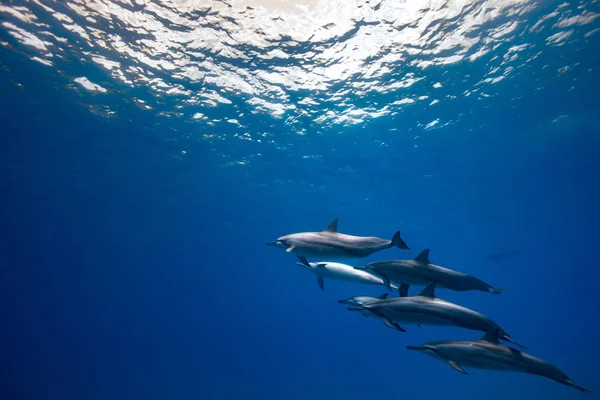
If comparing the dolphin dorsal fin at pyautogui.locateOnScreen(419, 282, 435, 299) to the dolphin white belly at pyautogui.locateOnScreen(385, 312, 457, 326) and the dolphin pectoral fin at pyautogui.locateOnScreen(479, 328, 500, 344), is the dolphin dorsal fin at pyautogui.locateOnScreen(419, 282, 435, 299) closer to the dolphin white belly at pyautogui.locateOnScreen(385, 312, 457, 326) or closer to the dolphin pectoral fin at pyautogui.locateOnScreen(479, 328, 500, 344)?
the dolphin white belly at pyautogui.locateOnScreen(385, 312, 457, 326)

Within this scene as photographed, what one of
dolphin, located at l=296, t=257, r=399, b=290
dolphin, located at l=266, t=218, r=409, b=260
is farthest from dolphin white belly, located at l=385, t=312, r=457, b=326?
dolphin, located at l=296, t=257, r=399, b=290

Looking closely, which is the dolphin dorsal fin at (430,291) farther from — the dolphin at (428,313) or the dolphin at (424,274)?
the dolphin at (424,274)

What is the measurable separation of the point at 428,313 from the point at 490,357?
90 centimetres

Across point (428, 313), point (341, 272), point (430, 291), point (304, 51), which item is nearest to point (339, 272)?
point (341, 272)

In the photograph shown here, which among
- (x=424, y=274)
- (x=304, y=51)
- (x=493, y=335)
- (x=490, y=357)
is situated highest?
(x=304, y=51)

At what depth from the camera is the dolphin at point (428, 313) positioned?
433 cm

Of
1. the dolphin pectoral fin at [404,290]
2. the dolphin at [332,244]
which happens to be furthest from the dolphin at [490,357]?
the dolphin at [332,244]

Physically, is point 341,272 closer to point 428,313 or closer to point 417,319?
point 417,319

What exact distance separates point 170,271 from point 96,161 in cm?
4534

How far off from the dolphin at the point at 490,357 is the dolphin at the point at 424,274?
68 centimetres

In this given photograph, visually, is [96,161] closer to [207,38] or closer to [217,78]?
[217,78]

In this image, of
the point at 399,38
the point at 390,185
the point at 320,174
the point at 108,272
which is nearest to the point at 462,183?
the point at 390,185

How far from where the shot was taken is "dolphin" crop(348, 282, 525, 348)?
171 inches

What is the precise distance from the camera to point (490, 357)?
4242 mm
